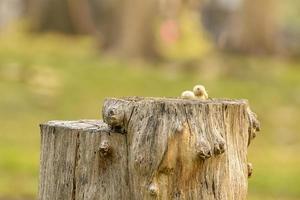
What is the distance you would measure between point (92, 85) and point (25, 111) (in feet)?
6.96

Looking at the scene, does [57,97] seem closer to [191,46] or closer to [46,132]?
[191,46]

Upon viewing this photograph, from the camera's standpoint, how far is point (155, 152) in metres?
4.22

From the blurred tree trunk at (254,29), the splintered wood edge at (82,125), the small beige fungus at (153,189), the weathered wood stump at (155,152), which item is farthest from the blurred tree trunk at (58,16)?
the small beige fungus at (153,189)

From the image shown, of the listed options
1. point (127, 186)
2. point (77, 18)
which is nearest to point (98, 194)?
point (127, 186)

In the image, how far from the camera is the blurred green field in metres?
11.1

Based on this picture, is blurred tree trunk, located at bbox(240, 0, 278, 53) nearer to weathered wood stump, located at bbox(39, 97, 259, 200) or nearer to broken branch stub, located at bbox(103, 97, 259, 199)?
weathered wood stump, located at bbox(39, 97, 259, 200)

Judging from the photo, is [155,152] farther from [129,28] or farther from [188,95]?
[129,28]

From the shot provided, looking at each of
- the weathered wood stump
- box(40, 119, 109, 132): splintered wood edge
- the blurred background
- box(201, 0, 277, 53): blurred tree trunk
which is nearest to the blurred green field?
the blurred background

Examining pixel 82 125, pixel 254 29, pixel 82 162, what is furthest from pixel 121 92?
pixel 82 162

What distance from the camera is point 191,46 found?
22812 mm

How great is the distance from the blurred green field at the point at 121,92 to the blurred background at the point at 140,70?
0.05ft

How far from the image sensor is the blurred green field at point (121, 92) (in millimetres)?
11094

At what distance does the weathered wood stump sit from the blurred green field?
5.10 meters

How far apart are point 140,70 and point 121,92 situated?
2.90 metres
